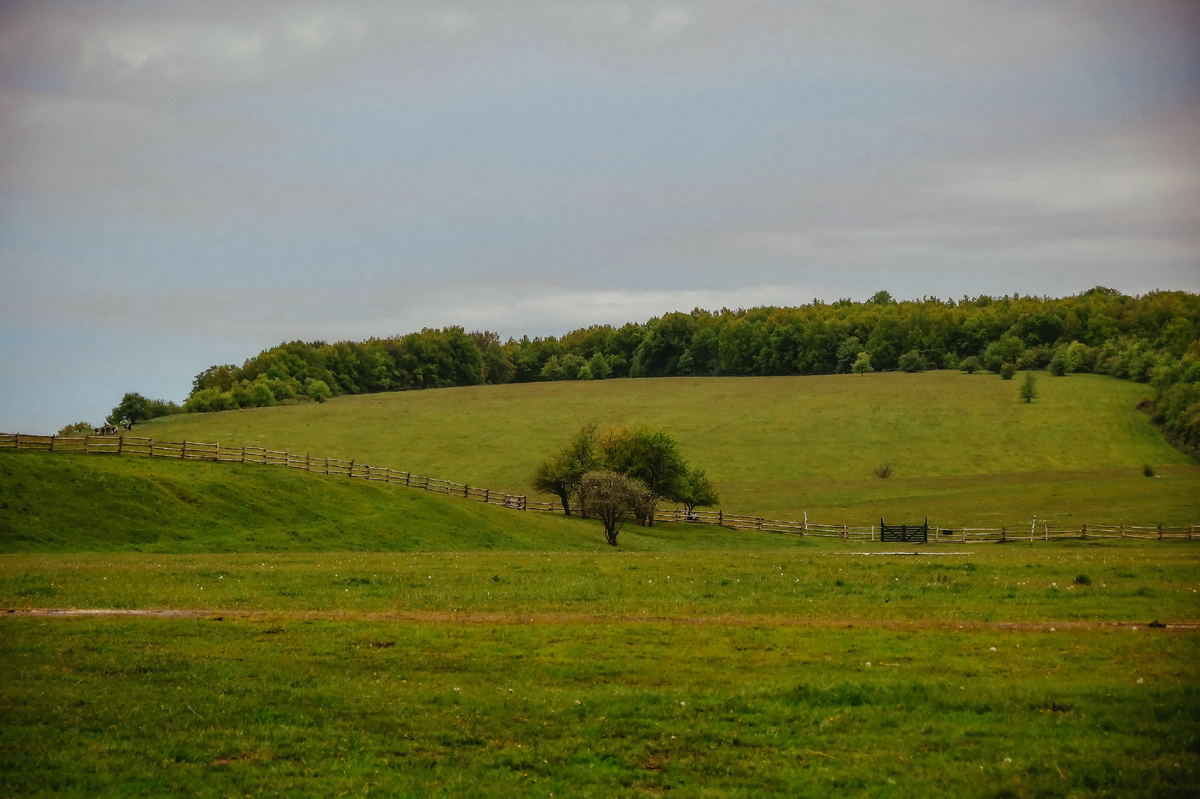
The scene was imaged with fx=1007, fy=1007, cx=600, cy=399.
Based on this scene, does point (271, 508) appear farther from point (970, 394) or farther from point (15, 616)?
point (970, 394)

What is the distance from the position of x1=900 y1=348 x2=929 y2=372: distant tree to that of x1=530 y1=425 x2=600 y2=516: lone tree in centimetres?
9462

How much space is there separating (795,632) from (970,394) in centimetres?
11558

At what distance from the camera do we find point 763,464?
10362cm

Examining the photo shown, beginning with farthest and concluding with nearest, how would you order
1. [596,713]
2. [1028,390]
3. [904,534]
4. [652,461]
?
[1028,390] < [652,461] < [904,534] < [596,713]

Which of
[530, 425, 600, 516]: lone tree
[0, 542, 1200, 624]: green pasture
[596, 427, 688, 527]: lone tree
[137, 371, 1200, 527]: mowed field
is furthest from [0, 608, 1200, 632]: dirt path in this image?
[137, 371, 1200, 527]: mowed field

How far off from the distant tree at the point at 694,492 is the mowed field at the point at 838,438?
7162 mm

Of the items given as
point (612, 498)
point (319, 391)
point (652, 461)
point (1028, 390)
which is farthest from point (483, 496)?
→ point (319, 391)

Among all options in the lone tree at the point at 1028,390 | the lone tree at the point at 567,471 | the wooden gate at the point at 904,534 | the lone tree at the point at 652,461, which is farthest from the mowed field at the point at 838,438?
the lone tree at the point at 567,471

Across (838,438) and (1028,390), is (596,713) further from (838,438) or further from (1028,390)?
(1028,390)

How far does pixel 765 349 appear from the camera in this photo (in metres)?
170

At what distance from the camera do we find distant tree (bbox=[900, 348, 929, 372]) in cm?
15638

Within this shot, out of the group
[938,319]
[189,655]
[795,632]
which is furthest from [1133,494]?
[938,319]

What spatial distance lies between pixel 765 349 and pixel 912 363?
972 inches

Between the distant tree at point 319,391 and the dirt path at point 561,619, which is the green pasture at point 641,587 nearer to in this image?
the dirt path at point 561,619
